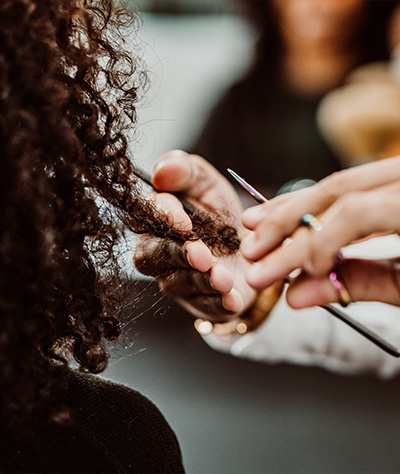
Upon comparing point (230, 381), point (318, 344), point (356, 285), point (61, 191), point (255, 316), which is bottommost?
point (230, 381)

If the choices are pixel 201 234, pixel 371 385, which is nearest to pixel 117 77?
pixel 201 234

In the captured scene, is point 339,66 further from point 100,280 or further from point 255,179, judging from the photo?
point 100,280

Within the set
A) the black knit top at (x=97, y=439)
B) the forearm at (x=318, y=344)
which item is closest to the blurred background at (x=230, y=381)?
the forearm at (x=318, y=344)

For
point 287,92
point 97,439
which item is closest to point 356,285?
point 97,439

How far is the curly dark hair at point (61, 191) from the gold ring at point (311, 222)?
0.10 m

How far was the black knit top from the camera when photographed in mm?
399

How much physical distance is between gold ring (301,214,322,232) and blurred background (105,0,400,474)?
4.04 feet

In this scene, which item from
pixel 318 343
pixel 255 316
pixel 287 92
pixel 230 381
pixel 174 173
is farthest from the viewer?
pixel 230 381

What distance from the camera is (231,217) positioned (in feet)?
1.92

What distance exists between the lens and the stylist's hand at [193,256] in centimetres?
45

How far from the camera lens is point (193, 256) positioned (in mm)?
428

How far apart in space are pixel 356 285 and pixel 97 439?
246mm

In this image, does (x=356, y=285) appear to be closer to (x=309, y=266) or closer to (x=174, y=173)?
(x=309, y=266)

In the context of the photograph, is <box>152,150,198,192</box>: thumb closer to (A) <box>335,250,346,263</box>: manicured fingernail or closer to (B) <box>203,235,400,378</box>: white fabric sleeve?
(A) <box>335,250,346,263</box>: manicured fingernail
